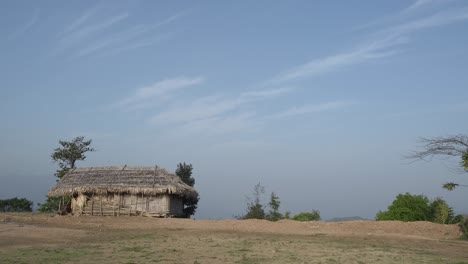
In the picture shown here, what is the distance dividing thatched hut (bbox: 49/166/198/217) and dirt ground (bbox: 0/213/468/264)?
1.95m

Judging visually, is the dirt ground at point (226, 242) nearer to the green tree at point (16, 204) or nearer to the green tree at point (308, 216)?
the green tree at point (308, 216)

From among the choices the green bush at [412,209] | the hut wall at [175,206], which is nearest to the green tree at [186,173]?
the hut wall at [175,206]

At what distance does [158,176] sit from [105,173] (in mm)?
3836

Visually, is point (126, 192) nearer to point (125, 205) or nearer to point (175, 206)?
point (125, 205)

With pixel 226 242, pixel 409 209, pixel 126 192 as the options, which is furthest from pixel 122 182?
pixel 409 209

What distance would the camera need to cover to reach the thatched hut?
96.9 ft

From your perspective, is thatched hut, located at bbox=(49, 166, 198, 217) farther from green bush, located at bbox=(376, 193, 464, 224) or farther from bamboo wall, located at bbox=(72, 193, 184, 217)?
green bush, located at bbox=(376, 193, 464, 224)

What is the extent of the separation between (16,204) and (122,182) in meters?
19.7

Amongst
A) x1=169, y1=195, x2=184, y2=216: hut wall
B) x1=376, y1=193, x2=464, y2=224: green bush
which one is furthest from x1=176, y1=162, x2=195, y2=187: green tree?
x1=376, y1=193, x2=464, y2=224: green bush

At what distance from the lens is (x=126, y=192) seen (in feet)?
97.7

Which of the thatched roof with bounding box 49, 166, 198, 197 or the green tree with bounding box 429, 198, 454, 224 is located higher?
the thatched roof with bounding box 49, 166, 198, 197

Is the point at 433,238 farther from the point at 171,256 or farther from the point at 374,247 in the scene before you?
the point at 171,256

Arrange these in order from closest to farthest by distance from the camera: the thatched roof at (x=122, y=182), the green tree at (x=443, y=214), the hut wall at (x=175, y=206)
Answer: the green tree at (x=443, y=214) < the thatched roof at (x=122, y=182) < the hut wall at (x=175, y=206)

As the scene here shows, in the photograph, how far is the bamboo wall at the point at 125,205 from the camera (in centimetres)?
2973
